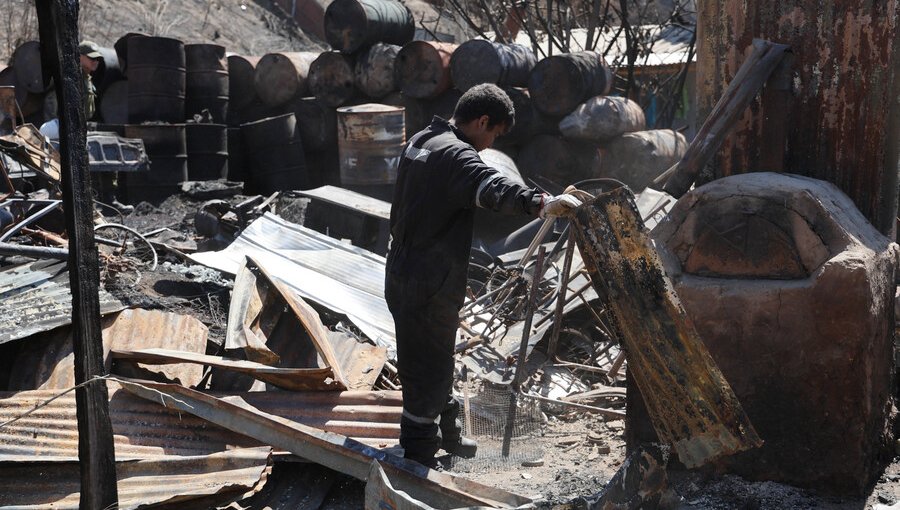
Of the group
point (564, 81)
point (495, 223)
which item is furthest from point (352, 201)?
point (564, 81)

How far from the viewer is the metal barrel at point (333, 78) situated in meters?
11.3

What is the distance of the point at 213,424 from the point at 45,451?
79 cm

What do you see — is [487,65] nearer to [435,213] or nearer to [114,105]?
[114,105]

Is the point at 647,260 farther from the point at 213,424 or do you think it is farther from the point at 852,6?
the point at 213,424

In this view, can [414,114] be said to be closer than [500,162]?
No

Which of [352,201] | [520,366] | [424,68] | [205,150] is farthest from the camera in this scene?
[205,150]

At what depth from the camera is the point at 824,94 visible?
440 cm

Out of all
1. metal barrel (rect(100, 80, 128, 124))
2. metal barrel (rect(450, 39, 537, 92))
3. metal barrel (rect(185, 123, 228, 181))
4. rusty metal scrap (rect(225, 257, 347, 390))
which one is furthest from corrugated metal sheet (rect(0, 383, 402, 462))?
metal barrel (rect(100, 80, 128, 124))

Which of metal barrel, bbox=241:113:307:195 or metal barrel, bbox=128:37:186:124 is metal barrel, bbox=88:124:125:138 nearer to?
metal barrel, bbox=128:37:186:124

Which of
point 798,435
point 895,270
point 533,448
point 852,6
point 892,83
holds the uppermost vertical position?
point 852,6

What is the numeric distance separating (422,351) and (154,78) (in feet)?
27.9

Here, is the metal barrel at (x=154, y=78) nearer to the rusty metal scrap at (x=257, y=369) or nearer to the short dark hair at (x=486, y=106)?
the rusty metal scrap at (x=257, y=369)

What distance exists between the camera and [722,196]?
13.4ft

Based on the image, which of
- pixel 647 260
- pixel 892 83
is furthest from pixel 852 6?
pixel 647 260
